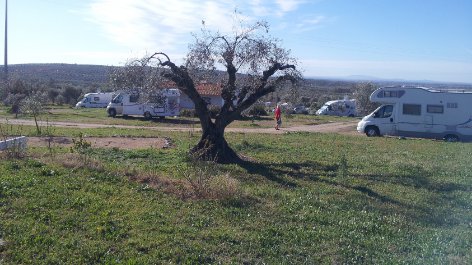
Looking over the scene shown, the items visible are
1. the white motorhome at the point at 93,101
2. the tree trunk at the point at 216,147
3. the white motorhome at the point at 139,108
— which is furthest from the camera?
the white motorhome at the point at 93,101

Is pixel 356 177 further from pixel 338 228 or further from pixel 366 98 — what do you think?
pixel 366 98

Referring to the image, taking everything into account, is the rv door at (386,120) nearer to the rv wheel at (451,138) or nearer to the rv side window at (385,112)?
the rv side window at (385,112)

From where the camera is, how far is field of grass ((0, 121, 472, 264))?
4629mm

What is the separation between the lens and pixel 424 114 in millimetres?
20531

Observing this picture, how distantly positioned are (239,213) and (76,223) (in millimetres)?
2546

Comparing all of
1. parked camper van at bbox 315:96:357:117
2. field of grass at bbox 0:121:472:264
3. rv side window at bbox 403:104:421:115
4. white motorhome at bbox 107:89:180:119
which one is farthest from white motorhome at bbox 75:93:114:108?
field of grass at bbox 0:121:472:264

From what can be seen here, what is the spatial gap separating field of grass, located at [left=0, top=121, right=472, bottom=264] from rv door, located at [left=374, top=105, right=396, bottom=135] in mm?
11378

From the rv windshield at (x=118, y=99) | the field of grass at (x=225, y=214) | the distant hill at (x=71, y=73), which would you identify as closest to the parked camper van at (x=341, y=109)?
the rv windshield at (x=118, y=99)

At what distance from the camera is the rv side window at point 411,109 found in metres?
20.7

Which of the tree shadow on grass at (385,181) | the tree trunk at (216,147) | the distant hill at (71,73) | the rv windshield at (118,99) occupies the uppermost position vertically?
the distant hill at (71,73)

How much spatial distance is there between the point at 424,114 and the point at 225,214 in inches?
714

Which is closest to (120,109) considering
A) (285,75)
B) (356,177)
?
(285,75)

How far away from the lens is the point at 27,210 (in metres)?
5.54

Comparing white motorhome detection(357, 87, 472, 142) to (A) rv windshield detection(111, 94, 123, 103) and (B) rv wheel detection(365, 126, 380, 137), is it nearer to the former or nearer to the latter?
(B) rv wheel detection(365, 126, 380, 137)
